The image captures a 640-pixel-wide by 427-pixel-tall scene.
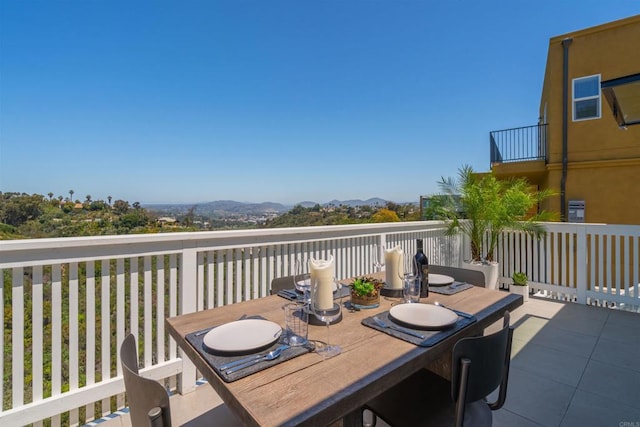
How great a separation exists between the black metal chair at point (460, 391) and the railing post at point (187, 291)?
1449 millimetres

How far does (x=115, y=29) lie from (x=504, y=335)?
21.8 feet

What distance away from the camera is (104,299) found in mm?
1852

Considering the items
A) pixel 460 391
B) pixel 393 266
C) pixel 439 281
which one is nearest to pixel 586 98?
pixel 439 281

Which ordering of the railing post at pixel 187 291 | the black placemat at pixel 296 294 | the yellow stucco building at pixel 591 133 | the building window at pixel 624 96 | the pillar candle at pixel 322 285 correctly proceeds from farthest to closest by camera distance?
the yellow stucco building at pixel 591 133 → the building window at pixel 624 96 → the railing post at pixel 187 291 → the black placemat at pixel 296 294 → the pillar candle at pixel 322 285

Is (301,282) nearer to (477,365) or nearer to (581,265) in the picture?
(477,365)

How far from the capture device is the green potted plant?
A: 14.4 ft

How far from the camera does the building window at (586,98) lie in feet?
22.2

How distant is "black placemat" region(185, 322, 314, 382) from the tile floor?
1.25 feet

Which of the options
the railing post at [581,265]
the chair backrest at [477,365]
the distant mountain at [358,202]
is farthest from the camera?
the distant mountain at [358,202]

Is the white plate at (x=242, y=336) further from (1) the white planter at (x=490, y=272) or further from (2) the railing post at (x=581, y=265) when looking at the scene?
(2) the railing post at (x=581, y=265)

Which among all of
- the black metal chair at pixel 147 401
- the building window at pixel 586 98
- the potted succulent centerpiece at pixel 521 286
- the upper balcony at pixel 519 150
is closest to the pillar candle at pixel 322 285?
the black metal chair at pixel 147 401

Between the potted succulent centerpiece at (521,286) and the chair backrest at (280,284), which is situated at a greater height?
the chair backrest at (280,284)

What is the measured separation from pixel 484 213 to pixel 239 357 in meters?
4.44

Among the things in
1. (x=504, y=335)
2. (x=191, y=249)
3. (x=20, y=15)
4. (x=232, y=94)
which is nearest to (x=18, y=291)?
(x=191, y=249)
